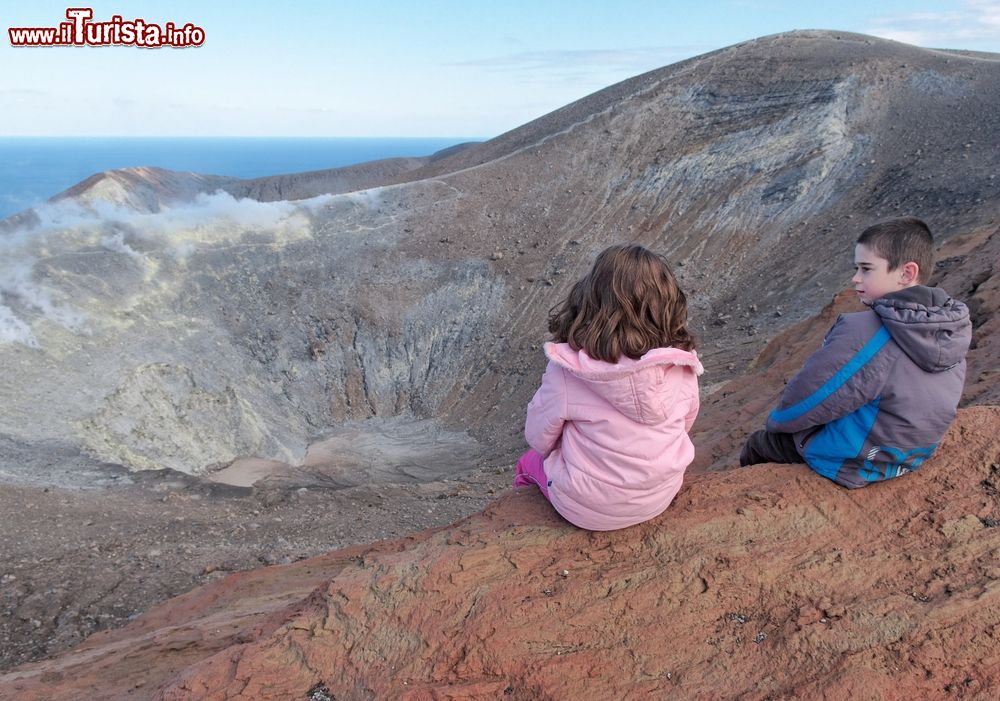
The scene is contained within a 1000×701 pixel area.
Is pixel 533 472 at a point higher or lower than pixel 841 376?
lower

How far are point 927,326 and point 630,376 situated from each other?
1.30 meters

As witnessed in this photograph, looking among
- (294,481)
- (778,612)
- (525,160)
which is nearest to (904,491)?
(778,612)

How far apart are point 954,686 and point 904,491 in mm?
972

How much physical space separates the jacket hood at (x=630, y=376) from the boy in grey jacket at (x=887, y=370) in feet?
2.28

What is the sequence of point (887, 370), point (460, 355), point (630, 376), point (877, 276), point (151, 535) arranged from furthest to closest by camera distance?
point (460, 355), point (151, 535), point (877, 276), point (887, 370), point (630, 376)

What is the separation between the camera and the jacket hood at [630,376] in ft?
10.2

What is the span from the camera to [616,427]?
3.20m

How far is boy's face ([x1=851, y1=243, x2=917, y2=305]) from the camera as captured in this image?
10.9ft

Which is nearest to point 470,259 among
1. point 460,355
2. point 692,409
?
point 460,355

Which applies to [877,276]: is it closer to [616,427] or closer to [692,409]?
[692,409]

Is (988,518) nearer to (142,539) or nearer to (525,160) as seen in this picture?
(142,539)

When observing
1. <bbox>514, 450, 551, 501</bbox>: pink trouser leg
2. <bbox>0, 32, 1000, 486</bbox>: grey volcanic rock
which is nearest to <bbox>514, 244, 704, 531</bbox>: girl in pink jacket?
<bbox>514, 450, 551, 501</bbox>: pink trouser leg

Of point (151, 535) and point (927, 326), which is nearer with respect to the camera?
point (927, 326)

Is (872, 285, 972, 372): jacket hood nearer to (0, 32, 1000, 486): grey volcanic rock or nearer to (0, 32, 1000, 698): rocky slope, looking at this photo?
(0, 32, 1000, 698): rocky slope
